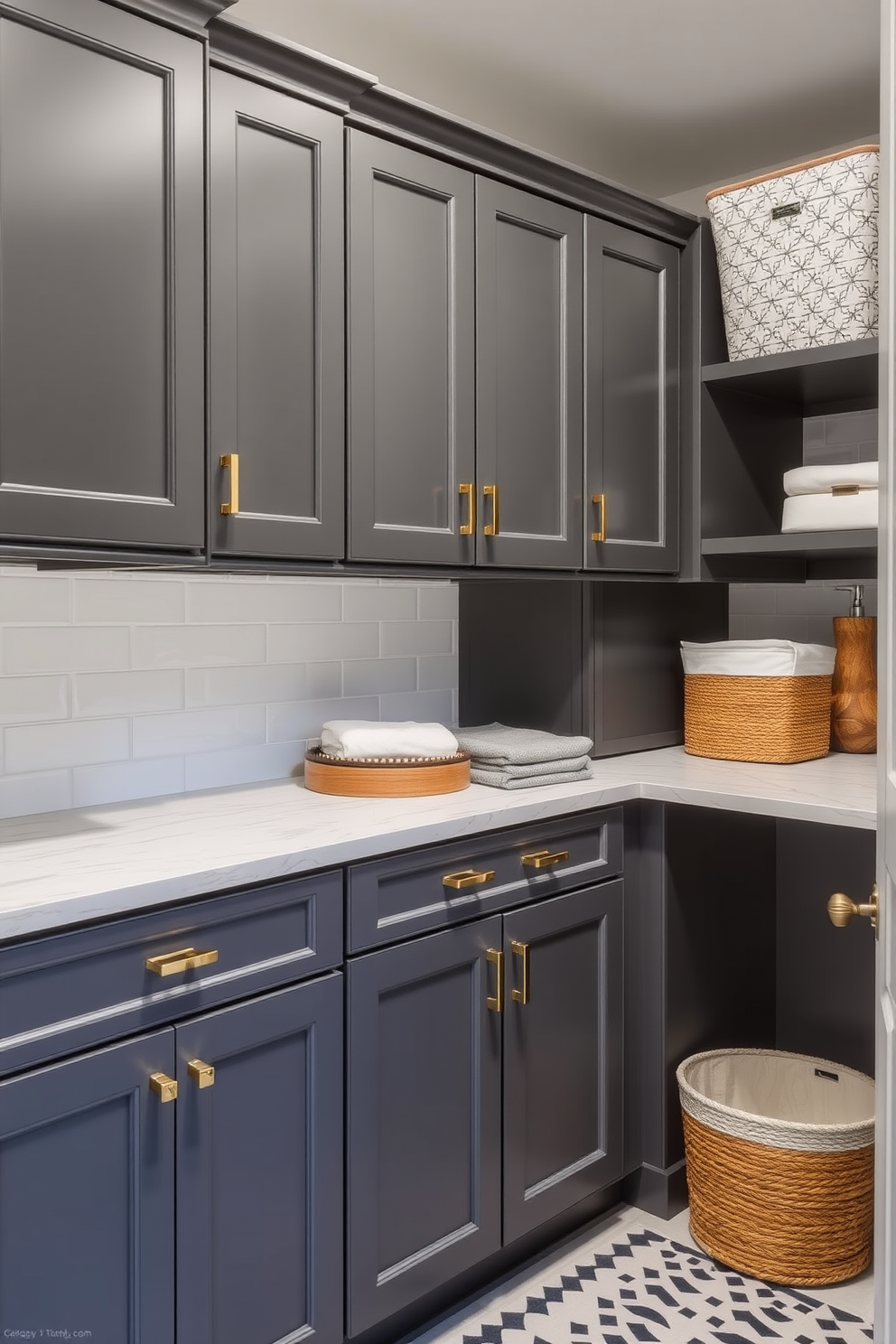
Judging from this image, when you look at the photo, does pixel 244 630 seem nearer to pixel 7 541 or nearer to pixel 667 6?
pixel 7 541

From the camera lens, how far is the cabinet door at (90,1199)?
138cm

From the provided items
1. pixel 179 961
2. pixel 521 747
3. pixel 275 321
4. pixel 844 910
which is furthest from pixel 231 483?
pixel 844 910

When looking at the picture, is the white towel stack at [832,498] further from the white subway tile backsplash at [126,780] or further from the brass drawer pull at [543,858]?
the white subway tile backsplash at [126,780]

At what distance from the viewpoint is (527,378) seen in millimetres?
2375

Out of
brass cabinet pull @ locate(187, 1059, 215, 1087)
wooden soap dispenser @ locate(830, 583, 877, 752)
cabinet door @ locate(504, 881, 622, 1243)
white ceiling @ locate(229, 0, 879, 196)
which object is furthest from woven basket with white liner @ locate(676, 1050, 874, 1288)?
white ceiling @ locate(229, 0, 879, 196)

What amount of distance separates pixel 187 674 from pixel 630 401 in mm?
1253

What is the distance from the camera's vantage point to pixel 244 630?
234 cm

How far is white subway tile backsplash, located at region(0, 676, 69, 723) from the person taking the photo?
194 centimetres

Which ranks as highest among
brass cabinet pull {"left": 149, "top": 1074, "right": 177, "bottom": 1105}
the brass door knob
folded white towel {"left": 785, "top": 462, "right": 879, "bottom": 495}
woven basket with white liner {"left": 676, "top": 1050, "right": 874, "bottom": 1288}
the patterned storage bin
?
the patterned storage bin

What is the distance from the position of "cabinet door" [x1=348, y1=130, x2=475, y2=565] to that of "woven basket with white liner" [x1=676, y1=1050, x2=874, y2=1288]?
1.32 m

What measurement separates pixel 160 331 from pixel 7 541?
1.42ft

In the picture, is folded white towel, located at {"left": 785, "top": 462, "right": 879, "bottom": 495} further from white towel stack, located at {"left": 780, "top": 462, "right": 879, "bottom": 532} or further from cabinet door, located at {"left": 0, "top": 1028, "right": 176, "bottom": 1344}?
cabinet door, located at {"left": 0, "top": 1028, "right": 176, "bottom": 1344}

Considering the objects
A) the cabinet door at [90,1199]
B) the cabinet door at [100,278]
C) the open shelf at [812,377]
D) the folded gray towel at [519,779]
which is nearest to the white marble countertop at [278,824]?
the folded gray towel at [519,779]

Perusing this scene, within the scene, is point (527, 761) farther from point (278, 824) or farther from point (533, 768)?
point (278, 824)
